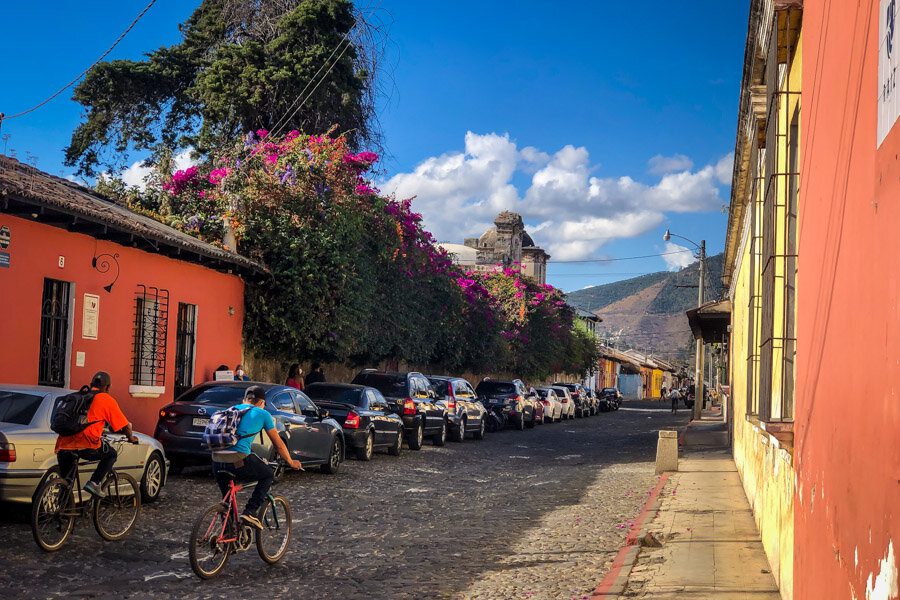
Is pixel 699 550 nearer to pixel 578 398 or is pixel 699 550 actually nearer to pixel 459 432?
pixel 459 432

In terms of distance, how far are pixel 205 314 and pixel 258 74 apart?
1296cm

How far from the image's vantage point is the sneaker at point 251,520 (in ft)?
29.4

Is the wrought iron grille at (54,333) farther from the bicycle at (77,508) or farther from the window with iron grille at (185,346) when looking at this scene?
the bicycle at (77,508)

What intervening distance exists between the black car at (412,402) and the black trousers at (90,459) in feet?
43.6

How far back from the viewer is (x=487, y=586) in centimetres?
879

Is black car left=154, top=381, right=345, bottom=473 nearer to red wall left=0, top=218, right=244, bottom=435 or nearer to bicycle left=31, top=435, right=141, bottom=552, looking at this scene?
red wall left=0, top=218, right=244, bottom=435

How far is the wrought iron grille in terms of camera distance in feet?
53.4

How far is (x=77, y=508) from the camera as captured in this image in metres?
9.59

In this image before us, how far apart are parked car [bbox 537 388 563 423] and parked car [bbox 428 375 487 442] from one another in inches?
519

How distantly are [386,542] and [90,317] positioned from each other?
878 cm

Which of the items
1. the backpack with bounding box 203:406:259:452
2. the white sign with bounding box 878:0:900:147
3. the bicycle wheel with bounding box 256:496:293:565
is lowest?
the bicycle wheel with bounding box 256:496:293:565

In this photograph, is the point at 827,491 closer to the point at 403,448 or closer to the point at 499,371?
the point at 403,448

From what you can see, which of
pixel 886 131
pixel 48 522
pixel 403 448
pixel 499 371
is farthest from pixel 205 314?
pixel 499 371

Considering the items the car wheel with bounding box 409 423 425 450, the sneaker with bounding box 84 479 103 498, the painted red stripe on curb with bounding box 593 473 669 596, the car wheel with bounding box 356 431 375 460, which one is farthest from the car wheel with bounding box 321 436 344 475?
the sneaker with bounding box 84 479 103 498
